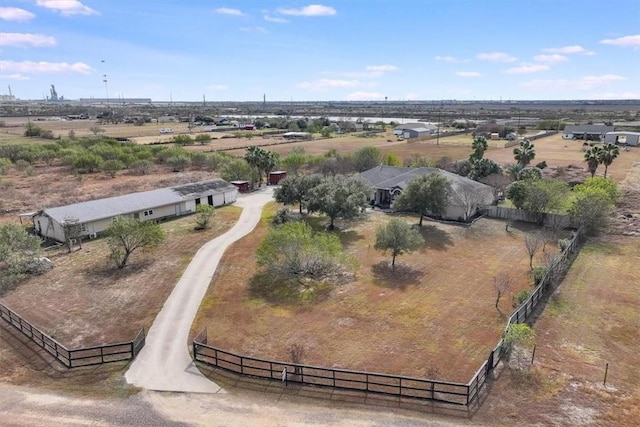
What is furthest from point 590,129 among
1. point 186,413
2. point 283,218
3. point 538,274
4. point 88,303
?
point 186,413

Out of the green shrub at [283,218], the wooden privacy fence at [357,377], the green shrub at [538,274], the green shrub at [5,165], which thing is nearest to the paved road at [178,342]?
the wooden privacy fence at [357,377]

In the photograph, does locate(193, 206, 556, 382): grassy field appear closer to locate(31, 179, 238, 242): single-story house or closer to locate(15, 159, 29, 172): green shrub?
locate(31, 179, 238, 242): single-story house

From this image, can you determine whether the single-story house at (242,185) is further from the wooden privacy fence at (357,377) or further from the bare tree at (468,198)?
the wooden privacy fence at (357,377)

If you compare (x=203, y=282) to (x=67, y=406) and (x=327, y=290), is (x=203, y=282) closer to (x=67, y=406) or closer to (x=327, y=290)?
(x=327, y=290)

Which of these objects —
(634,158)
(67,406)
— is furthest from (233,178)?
(634,158)

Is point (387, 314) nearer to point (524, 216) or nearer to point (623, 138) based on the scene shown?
point (524, 216)

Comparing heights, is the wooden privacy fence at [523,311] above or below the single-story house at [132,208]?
below
